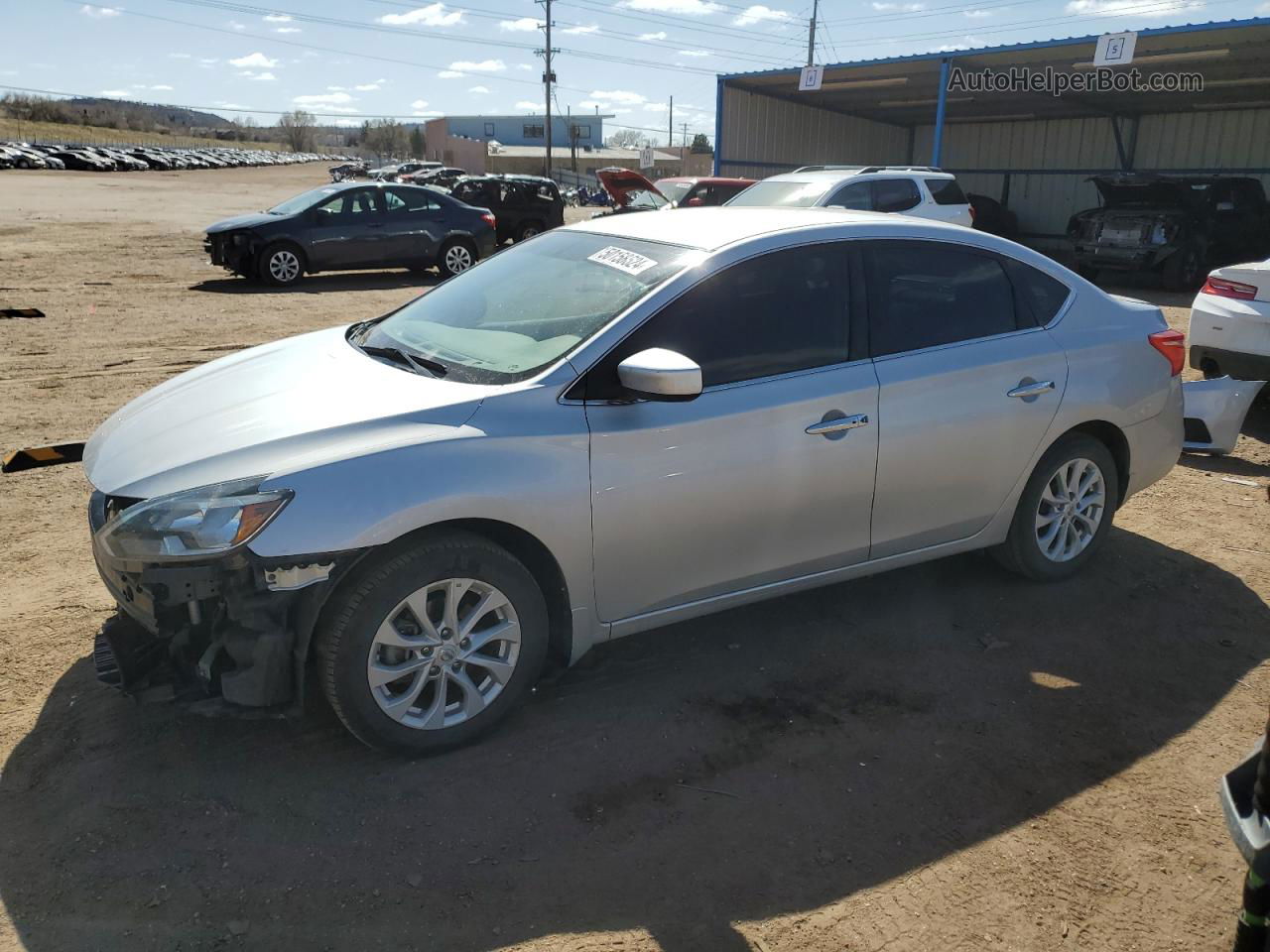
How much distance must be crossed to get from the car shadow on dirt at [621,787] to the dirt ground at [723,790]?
0.01m

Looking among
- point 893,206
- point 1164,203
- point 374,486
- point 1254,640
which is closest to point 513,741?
point 374,486

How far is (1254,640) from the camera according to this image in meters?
4.27

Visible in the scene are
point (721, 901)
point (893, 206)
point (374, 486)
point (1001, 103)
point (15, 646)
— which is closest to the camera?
point (721, 901)

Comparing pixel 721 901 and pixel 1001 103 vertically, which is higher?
pixel 1001 103

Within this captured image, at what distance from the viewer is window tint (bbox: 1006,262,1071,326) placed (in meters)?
4.42

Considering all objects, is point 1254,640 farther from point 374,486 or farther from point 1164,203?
point 1164,203

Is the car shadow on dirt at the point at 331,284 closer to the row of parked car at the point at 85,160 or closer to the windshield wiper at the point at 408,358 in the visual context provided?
the windshield wiper at the point at 408,358

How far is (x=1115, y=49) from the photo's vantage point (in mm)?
17062

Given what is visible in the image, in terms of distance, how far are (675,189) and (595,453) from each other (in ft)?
55.3

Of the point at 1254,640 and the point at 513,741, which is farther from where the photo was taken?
the point at 1254,640

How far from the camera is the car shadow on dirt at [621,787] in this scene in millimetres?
2650

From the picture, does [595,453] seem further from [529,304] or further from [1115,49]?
[1115,49]

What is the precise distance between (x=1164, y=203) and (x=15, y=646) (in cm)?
1739

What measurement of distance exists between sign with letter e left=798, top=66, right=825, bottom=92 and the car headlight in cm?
2116
